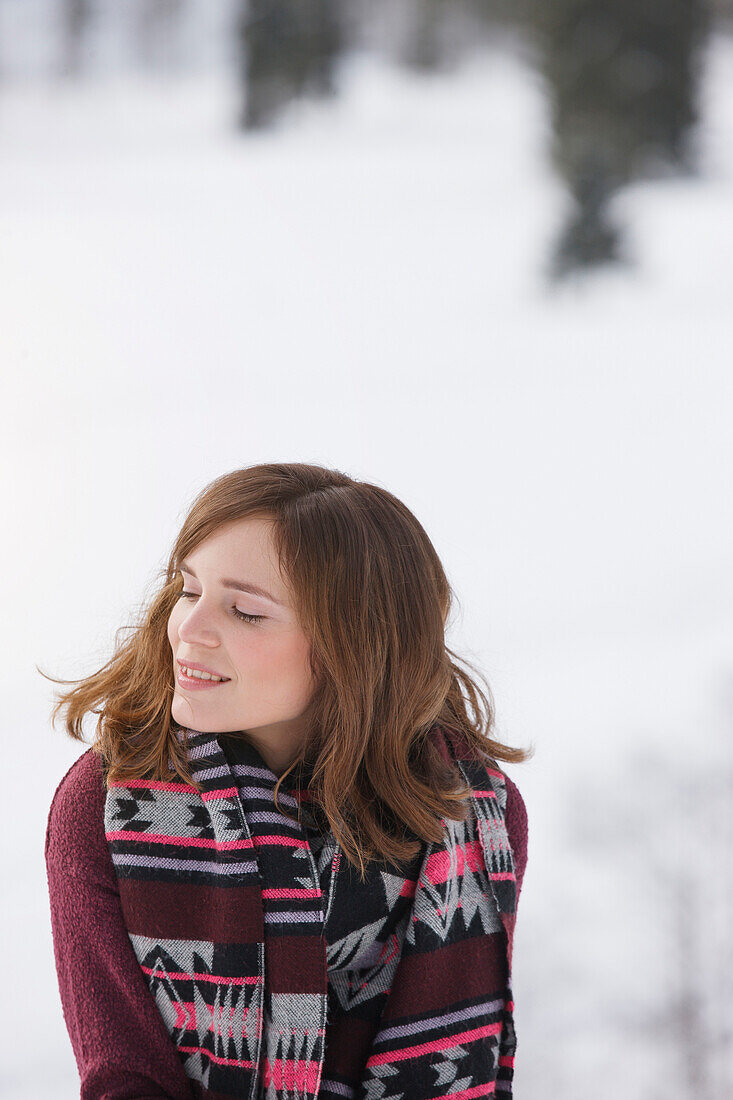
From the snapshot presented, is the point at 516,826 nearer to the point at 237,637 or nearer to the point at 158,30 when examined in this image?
the point at 237,637

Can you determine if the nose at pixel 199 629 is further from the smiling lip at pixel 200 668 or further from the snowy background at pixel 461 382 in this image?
the snowy background at pixel 461 382

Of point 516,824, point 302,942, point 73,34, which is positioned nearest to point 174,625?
point 302,942

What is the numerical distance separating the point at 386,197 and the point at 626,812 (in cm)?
112

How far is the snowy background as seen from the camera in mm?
1609

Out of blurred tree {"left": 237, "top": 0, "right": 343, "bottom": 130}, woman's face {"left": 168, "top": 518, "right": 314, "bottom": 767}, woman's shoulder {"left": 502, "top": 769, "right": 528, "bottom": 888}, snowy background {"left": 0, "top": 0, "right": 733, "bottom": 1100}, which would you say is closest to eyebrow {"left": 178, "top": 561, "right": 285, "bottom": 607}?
woman's face {"left": 168, "top": 518, "right": 314, "bottom": 767}

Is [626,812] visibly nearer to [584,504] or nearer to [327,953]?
[584,504]

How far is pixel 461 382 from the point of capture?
5.74ft

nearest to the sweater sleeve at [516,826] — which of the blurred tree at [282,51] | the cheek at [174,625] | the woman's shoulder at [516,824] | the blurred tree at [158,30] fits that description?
the woman's shoulder at [516,824]

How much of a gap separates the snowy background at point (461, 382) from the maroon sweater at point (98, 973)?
57 centimetres

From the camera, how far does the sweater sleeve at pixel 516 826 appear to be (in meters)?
1.19

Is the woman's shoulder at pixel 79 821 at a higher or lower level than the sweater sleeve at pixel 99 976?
higher

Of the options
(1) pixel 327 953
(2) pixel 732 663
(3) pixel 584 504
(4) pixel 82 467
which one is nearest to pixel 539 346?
(3) pixel 584 504

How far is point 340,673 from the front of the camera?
1.01 m

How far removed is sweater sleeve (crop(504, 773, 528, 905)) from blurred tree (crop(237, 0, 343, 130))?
1.12m
